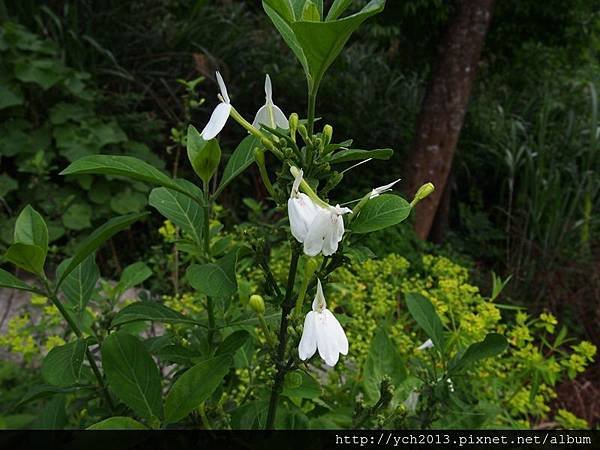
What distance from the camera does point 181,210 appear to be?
81 centimetres

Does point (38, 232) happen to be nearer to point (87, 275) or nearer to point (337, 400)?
point (87, 275)

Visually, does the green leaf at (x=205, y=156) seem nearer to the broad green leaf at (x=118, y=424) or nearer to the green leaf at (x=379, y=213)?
the green leaf at (x=379, y=213)

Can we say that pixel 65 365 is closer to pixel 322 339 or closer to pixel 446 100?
pixel 322 339

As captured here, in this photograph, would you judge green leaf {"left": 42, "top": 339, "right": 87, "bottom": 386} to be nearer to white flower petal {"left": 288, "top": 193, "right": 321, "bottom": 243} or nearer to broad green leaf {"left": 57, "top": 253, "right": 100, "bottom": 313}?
broad green leaf {"left": 57, "top": 253, "right": 100, "bottom": 313}

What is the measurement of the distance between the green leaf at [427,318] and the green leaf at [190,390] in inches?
16.5

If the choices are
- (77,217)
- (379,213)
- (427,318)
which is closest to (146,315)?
(379,213)

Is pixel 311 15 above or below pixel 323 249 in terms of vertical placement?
above

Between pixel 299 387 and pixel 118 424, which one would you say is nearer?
pixel 118 424

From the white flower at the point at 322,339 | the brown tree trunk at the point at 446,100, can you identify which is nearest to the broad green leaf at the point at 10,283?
the white flower at the point at 322,339

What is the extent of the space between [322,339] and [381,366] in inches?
15.6

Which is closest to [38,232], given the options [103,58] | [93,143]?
[93,143]

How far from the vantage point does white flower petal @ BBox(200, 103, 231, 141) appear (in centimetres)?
61
